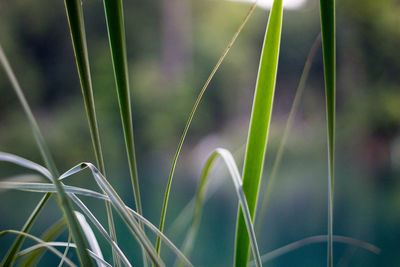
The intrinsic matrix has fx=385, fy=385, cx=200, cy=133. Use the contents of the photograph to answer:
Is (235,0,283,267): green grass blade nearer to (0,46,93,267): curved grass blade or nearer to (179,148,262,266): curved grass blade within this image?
(179,148,262,266): curved grass blade

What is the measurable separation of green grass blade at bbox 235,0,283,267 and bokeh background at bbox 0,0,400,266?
2807 millimetres

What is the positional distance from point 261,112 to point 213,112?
824cm

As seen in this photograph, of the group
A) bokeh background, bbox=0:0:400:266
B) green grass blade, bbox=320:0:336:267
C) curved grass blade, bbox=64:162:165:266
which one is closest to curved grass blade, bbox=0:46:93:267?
curved grass blade, bbox=64:162:165:266

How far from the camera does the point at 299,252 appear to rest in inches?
124

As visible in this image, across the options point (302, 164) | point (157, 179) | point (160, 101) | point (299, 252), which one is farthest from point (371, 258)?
point (160, 101)

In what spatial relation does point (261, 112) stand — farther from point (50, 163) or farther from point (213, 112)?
point (213, 112)

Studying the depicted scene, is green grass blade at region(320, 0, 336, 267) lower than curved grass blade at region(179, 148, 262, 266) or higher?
higher

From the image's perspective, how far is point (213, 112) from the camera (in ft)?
27.8

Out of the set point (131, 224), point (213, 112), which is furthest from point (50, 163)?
point (213, 112)

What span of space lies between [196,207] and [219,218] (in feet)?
13.0

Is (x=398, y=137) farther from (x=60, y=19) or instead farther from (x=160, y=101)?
(x=60, y=19)

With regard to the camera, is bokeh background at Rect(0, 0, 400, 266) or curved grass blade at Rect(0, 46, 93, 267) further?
bokeh background at Rect(0, 0, 400, 266)

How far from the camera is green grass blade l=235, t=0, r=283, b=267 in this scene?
9.2 inches

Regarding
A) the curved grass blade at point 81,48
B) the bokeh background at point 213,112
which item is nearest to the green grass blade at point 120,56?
the curved grass blade at point 81,48
